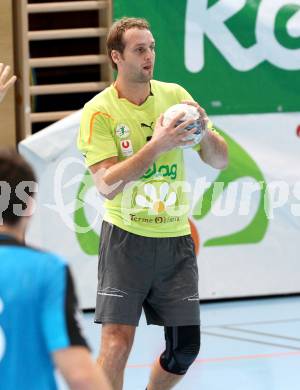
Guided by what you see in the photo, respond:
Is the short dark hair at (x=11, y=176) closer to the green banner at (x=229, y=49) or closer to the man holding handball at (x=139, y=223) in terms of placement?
the man holding handball at (x=139, y=223)

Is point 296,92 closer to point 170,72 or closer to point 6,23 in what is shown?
point 170,72

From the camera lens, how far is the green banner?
24.1 ft

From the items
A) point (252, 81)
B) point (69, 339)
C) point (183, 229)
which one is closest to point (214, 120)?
point (252, 81)

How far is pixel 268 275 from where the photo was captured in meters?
7.75

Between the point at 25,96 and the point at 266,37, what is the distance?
185 centimetres

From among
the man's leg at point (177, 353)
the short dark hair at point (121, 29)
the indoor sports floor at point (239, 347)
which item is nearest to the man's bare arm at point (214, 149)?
the short dark hair at point (121, 29)

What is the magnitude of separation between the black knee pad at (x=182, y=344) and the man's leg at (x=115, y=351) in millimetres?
215

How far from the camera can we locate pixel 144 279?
4.71 m

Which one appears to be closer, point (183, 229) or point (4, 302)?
point (4, 302)

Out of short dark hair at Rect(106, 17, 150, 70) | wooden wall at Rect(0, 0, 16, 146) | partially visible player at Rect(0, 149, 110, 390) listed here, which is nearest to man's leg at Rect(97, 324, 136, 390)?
short dark hair at Rect(106, 17, 150, 70)

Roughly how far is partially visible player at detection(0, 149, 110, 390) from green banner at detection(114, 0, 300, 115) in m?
5.04

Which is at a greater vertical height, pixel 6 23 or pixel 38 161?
pixel 6 23

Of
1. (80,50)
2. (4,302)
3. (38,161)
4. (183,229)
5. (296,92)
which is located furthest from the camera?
(80,50)

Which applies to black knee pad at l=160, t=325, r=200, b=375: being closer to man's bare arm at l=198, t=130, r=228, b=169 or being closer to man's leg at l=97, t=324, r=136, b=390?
man's leg at l=97, t=324, r=136, b=390
